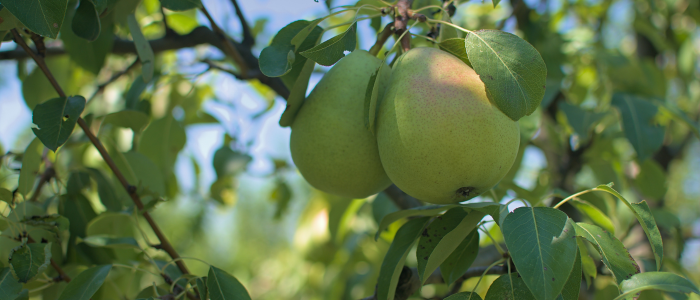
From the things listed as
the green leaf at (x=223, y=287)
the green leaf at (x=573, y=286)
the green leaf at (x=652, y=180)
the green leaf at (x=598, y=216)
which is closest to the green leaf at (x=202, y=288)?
the green leaf at (x=223, y=287)

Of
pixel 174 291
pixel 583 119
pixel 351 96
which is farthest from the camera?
pixel 583 119

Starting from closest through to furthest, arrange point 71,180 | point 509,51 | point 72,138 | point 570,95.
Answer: point 509,51 < point 71,180 < point 72,138 < point 570,95

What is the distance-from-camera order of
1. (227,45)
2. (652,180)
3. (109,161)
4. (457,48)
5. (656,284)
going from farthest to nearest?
(652,180), (227,45), (109,161), (457,48), (656,284)

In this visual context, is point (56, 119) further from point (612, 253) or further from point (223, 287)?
point (612, 253)

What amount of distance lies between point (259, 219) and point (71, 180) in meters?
9.33

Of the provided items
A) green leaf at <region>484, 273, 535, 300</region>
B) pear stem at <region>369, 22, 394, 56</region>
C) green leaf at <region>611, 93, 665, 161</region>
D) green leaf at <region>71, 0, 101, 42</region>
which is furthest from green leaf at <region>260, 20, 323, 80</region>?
green leaf at <region>611, 93, 665, 161</region>

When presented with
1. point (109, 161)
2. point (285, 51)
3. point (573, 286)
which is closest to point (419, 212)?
point (573, 286)

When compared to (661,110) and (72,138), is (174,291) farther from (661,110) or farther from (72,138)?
(661,110)

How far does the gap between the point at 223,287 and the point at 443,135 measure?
0.47 meters

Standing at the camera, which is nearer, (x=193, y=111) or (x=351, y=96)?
(x=351, y=96)

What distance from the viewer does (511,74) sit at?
2.38 feet

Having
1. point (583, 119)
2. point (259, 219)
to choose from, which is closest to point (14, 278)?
point (583, 119)

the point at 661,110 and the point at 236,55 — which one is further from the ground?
the point at 236,55

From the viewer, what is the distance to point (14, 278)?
31.0 inches
